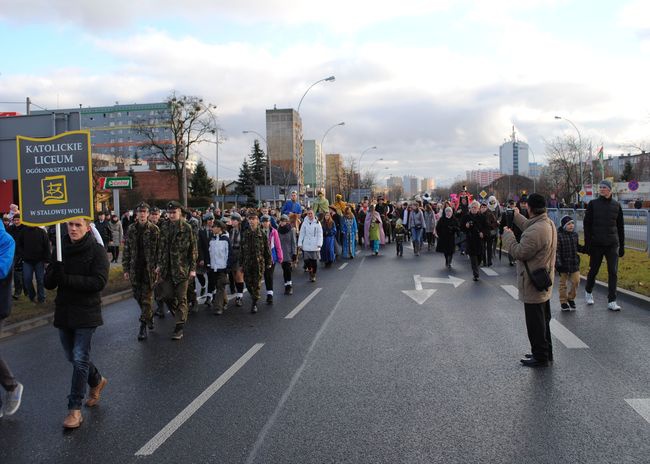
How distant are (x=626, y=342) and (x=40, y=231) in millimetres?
10720

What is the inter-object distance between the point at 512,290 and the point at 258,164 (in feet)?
256

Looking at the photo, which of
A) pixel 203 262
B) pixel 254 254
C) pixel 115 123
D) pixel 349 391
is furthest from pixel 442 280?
pixel 115 123

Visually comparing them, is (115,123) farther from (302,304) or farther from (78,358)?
(78,358)

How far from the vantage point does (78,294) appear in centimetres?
498

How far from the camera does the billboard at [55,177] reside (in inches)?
355

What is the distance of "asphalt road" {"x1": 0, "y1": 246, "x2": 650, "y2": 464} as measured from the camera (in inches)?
163

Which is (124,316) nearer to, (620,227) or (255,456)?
(255,456)

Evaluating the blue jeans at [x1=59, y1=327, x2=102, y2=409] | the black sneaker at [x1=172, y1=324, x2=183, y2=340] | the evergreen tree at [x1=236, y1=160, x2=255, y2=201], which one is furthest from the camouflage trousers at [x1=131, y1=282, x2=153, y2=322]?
the evergreen tree at [x1=236, y1=160, x2=255, y2=201]

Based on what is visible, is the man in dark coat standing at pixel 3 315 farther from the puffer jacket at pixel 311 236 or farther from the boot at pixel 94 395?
the puffer jacket at pixel 311 236

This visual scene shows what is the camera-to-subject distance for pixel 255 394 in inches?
213

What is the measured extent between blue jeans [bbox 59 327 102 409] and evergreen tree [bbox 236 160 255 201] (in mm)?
78398

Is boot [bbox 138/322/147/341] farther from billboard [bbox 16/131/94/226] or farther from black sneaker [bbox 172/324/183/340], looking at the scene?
billboard [bbox 16/131/94/226]

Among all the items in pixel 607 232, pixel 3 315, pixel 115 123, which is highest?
pixel 115 123

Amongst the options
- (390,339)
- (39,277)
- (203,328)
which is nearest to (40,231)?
(39,277)
